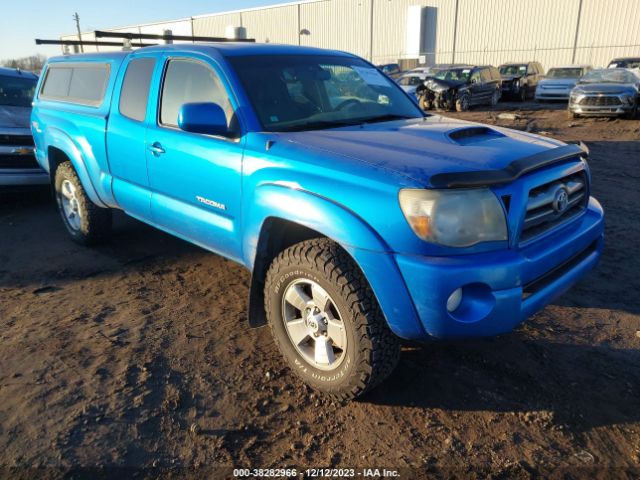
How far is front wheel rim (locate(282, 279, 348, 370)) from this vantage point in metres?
2.59

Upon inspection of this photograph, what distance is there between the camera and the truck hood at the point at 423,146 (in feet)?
7.67

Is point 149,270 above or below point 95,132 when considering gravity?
below

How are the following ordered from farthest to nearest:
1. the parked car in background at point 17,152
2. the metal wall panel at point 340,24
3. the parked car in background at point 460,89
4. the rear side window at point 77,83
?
the metal wall panel at point 340,24
the parked car in background at point 460,89
the parked car in background at point 17,152
the rear side window at point 77,83

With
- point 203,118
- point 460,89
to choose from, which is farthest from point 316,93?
point 460,89

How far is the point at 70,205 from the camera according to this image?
202 inches

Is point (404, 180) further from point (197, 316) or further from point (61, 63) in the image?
point (61, 63)

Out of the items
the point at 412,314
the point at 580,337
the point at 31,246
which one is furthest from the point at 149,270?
the point at 580,337

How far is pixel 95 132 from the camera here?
4.25 meters

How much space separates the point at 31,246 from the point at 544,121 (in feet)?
44.3

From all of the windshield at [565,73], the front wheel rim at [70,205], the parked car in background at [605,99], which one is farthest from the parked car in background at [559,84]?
→ the front wheel rim at [70,205]

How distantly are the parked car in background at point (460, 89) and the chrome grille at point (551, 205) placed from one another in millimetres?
13941

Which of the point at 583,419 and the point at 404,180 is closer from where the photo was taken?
the point at 404,180

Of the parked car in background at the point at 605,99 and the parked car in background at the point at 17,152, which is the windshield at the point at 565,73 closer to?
the parked car in background at the point at 605,99

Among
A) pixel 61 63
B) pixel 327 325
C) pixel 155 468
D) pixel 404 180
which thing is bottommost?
pixel 155 468
